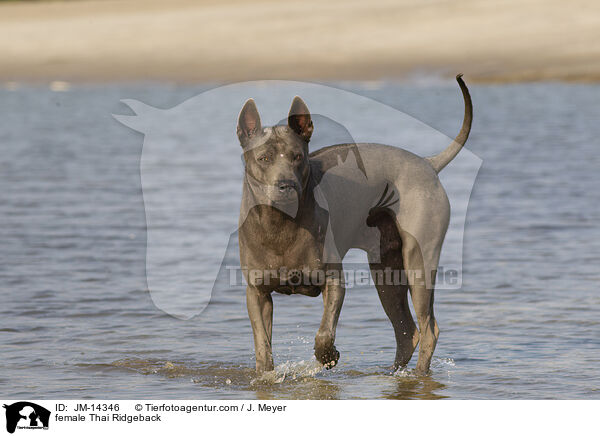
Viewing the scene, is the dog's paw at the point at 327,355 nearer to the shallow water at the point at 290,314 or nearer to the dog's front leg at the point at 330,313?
the dog's front leg at the point at 330,313

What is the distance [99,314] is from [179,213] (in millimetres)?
4173

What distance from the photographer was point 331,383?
6703 mm

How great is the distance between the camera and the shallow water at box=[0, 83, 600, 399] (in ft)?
21.8

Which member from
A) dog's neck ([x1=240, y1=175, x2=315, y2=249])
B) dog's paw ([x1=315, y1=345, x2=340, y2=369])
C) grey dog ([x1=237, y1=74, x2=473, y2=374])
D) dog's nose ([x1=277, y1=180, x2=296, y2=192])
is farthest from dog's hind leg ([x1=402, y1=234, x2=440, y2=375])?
dog's nose ([x1=277, y1=180, x2=296, y2=192])

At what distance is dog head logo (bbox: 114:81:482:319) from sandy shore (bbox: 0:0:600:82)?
10.7ft

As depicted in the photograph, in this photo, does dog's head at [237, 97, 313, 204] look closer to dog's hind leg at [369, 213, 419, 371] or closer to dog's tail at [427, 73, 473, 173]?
dog's hind leg at [369, 213, 419, 371]

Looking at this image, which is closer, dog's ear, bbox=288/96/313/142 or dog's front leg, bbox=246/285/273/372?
dog's ear, bbox=288/96/313/142

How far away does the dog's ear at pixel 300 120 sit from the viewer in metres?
6.16

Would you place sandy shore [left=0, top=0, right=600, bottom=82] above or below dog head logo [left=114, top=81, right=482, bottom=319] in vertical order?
above

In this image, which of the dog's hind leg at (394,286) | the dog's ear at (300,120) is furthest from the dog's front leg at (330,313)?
the dog's ear at (300,120)

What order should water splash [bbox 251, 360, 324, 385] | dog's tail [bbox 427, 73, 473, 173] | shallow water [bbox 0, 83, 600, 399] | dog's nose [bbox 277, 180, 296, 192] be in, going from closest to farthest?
1. dog's nose [bbox 277, 180, 296, 192]
2. water splash [bbox 251, 360, 324, 385]
3. shallow water [bbox 0, 83, 600, 399]
4. dog's tail [bbox 427, 73, 473, 173]

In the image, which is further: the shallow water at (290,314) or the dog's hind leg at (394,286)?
the dog's hind leg at (394,286)
